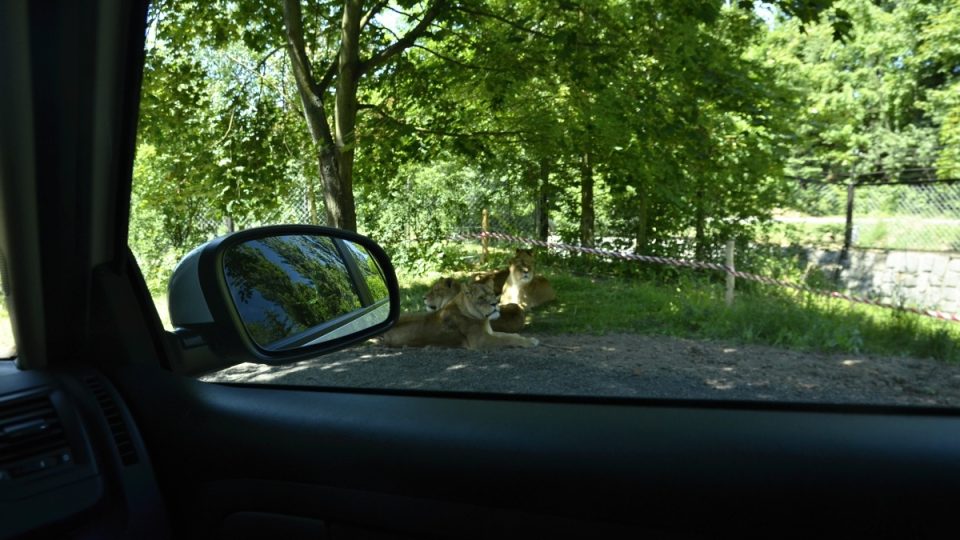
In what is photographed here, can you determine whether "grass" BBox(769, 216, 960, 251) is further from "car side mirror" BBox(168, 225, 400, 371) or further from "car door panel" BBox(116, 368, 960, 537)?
"car side mirror" BBox(168, 225, 400, 371)

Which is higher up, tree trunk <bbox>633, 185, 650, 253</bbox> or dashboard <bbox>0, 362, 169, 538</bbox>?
tree trunk <bbox>633, 185, 650, 253</bbox>

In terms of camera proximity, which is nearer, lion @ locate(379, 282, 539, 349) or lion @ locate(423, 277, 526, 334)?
lion @ locate(379, 282, 539, 349)

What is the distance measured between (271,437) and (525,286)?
178 inches

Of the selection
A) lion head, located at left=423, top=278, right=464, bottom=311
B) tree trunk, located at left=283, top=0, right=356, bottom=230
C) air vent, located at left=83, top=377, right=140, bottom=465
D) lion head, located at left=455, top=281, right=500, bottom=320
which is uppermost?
tree trunk, located at left=283, top=0, right=356, bottom=230

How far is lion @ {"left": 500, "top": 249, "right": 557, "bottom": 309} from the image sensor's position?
17.6 feet

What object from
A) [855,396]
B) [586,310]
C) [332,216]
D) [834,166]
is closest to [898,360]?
[855,396]

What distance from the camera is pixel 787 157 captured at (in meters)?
2.73

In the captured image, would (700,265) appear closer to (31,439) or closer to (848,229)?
(848,229)

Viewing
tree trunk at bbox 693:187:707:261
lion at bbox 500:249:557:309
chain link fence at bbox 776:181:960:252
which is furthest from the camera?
lion at bbox 500:249:557:309

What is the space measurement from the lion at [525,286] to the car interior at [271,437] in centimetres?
353

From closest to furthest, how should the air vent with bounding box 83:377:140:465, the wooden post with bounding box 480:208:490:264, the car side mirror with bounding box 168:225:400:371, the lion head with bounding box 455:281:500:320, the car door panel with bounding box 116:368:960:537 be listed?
the car door panel with bounding box 116:368:960:537 → the air vent with bounding box 83:377:140:465 → the car side mirror with bounding box 168:225:400:371 → the lion head with bounding box 455:281:500:320 → the wooden post with bounding box 480:208:490:264

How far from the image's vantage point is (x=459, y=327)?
4105 millimetres

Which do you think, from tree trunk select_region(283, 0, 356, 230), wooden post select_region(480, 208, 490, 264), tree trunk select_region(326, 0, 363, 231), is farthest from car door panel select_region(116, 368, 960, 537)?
wooden post select_region(480, 208, 490, 264)

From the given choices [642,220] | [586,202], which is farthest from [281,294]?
[586,202]
